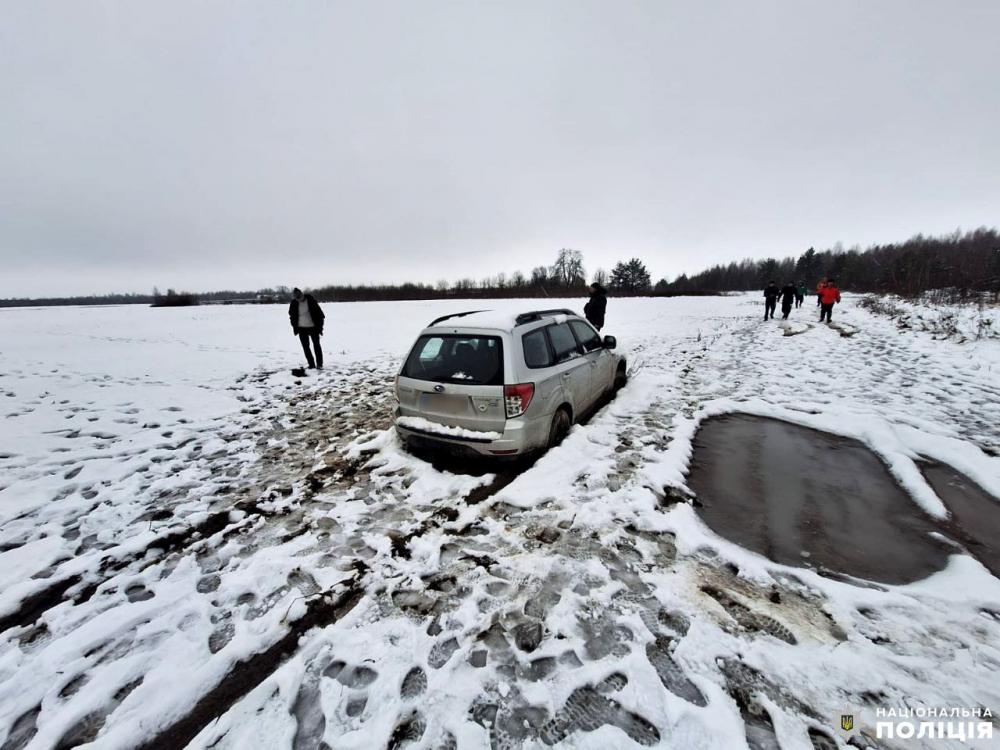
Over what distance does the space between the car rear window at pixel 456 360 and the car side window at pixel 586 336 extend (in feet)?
6.45

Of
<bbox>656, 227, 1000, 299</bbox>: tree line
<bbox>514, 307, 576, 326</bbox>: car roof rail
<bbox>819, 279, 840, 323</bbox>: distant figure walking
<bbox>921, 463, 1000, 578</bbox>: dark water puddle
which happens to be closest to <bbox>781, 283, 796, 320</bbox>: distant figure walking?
<bbox>819, 279, 840, 323</bbox>: distant figure walking

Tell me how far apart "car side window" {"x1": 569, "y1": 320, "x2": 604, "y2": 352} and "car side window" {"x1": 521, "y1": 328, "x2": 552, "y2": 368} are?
1102 mm

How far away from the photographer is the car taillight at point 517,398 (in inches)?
157

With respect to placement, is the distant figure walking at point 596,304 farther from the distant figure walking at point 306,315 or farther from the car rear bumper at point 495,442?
the distant figure walking at point 306,315

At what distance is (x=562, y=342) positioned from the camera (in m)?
5.18

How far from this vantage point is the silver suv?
402 centimetres

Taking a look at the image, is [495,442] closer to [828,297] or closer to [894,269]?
[828,297]

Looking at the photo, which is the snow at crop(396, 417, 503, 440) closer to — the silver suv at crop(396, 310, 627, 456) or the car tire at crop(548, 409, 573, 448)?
the silver suv at crop(396, 310, 627, 456)

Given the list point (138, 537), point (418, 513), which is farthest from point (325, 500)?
point (138, 537)

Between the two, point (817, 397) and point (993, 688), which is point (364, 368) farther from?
point (993, 688)

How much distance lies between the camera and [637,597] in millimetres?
2617

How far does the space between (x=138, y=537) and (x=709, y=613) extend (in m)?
4.62

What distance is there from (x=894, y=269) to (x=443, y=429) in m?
51.0

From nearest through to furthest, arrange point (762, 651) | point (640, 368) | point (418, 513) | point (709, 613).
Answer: point (762, 651), point (709, 613), point (418, 513), point (640, 368)
